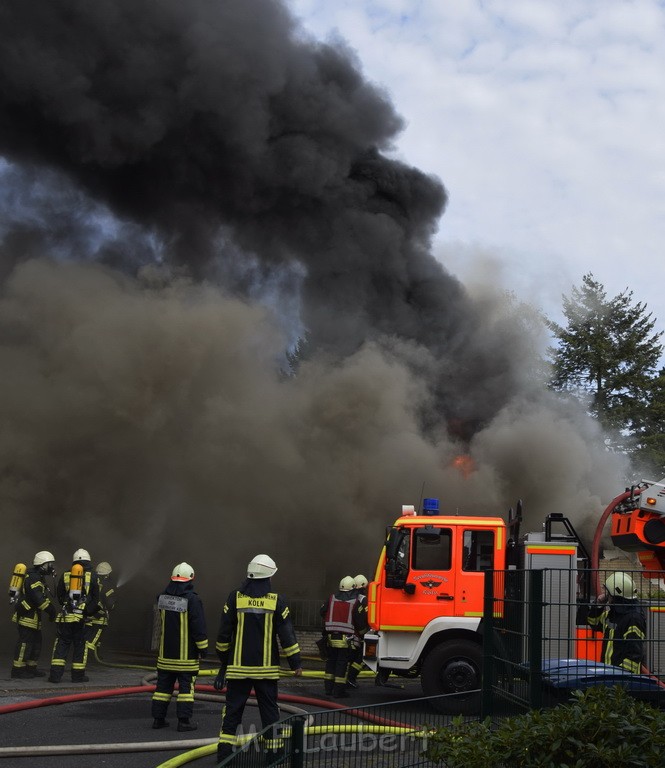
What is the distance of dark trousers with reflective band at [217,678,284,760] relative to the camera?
6676mm

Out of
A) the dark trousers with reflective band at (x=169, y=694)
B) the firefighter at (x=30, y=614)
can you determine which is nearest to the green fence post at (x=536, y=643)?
the dark trousers with reflective band at (x=169, y=694)

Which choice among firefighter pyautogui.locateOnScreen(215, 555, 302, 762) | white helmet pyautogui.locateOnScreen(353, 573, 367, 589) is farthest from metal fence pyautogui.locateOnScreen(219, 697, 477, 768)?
white helmet pyautogui.locateOnScreen(353, 573, 367, 589)

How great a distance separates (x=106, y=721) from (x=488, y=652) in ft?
15.1

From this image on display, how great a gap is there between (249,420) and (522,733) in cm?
1347

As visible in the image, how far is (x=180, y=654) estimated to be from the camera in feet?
27.1

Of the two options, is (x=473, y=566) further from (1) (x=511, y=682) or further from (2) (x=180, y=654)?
(1) (x=511, y=682)

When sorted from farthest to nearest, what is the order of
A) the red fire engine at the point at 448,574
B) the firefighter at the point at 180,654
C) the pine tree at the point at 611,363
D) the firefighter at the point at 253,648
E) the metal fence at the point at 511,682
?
the pine tree at the point at 611,363 < the red fire engine at the point at 448,574 < the firefighter at the point at 180,654 < the firefighter at the point at 253,648 < the metal fence at the point at 511,682

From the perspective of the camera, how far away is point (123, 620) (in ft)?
61.0

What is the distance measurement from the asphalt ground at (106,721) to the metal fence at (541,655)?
80cm

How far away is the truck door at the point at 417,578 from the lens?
997 cm

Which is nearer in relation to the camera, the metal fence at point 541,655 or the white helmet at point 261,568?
the metal fence at point 541,655

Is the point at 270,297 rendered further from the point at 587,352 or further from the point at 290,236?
the point at 587,352

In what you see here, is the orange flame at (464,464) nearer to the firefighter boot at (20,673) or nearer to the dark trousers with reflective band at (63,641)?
the dark trousers with reflective band at (63,641)

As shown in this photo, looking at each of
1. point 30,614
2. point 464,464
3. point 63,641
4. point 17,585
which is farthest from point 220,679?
point 464,464
